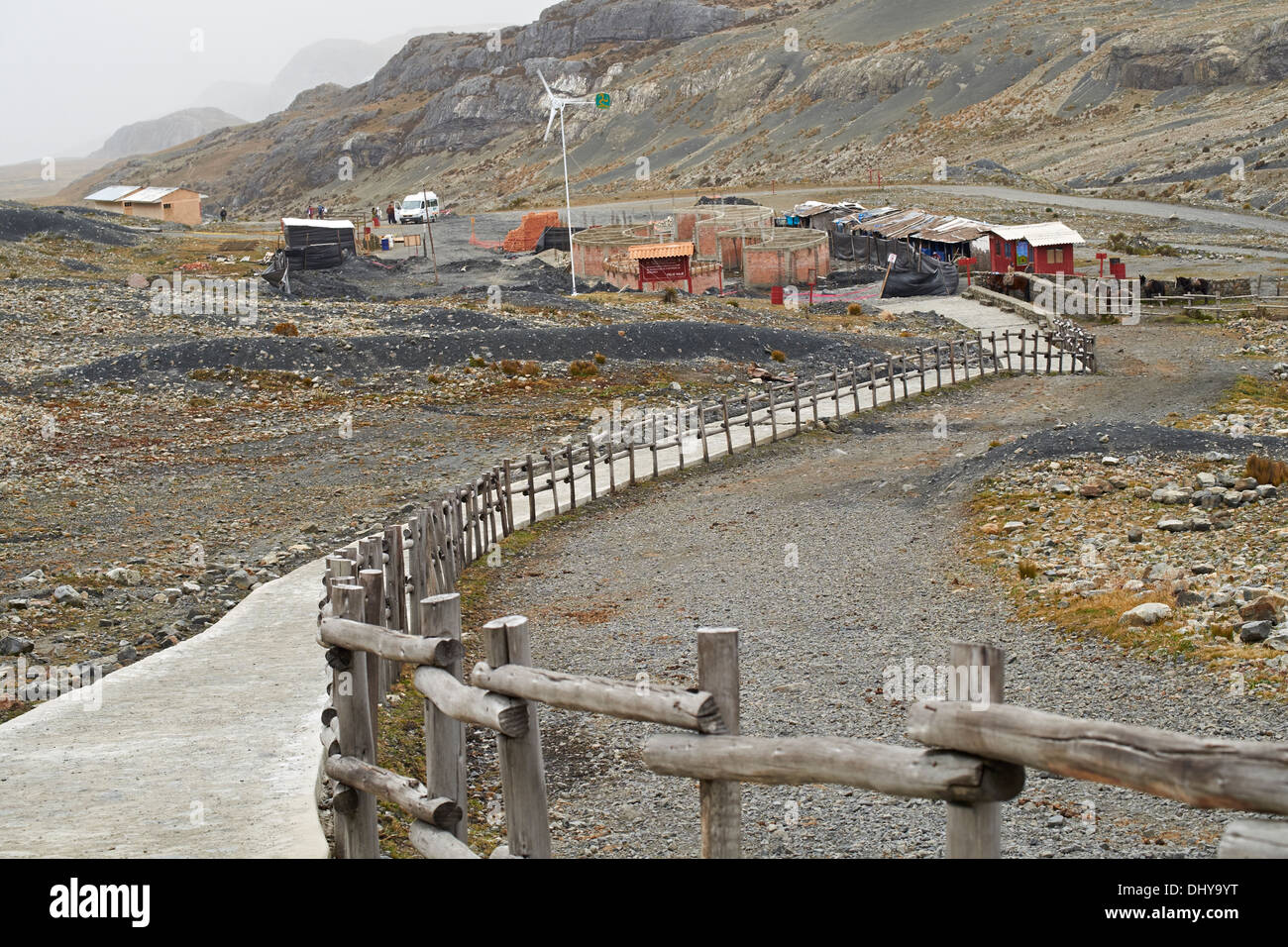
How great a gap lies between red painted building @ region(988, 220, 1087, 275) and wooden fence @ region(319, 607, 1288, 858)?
4968cm

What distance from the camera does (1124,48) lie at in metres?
111

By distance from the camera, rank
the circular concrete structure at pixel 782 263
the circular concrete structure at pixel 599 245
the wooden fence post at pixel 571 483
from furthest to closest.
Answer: the circular concrete structure at pixel 599 245, the circular concrete structure at pixel 782 263, the wooden fence post at pixel 571 483

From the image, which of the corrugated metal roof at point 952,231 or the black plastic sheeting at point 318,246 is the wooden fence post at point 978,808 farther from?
the black plastic sheeting at point 318,246

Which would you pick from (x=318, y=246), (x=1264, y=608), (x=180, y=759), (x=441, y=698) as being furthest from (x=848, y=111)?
(x=441, y=698)

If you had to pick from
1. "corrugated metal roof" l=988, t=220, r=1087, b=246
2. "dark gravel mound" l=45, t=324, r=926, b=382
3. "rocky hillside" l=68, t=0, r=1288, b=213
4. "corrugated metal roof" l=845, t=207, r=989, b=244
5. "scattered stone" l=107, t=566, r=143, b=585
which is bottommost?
"scattered stone" l=107, t=566, r=143, b=585

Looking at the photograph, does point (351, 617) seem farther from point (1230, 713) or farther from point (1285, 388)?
point (1285, 388)

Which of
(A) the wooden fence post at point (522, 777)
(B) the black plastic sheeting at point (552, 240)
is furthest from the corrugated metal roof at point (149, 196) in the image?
(A) the wooden fence post at point (522, 777)

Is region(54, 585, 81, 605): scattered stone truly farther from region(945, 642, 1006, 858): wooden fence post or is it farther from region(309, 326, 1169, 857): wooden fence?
region(945, 642, 1006, 858): wooden fence post

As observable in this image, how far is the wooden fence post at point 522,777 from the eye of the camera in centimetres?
571

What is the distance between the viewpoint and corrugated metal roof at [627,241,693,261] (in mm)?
52719

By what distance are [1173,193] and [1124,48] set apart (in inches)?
1525

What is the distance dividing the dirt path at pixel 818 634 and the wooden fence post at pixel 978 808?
4.09m

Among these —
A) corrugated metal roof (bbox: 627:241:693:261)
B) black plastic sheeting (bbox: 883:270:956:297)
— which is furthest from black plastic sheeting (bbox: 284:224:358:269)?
black plastic sheeting (bbox: 883:270:956:297)
